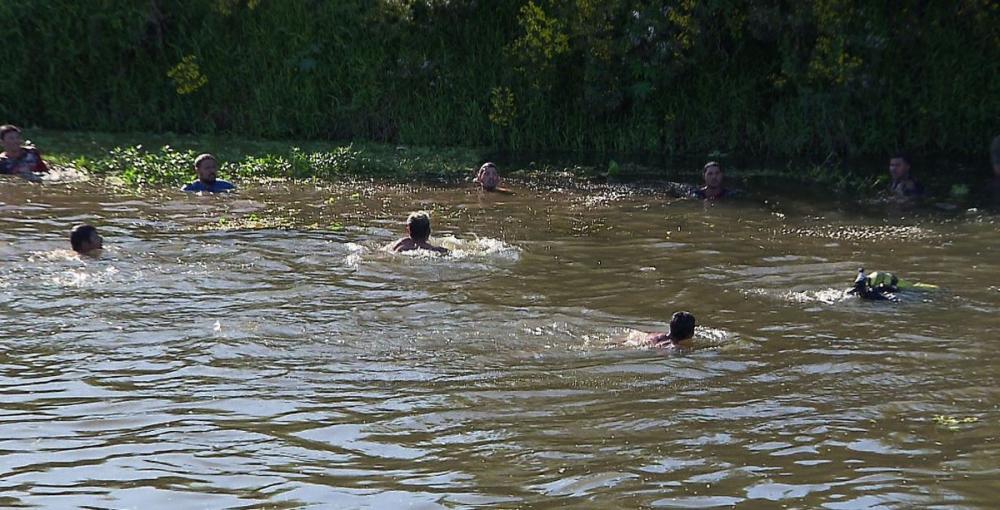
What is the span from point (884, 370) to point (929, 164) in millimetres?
13393

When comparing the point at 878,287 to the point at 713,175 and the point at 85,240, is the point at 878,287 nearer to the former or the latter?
the point at 713,175

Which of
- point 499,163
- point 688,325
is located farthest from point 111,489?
point 499,163

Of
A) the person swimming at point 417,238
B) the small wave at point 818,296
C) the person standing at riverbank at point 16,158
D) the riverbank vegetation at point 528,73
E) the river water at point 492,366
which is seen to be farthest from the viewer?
the riverbank vegetation at point 528,73

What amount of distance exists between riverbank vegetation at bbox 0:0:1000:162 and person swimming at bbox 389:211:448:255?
7.10 metres

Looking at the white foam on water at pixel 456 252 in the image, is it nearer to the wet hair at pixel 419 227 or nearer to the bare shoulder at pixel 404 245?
the bare shoulder at pixel 404 245

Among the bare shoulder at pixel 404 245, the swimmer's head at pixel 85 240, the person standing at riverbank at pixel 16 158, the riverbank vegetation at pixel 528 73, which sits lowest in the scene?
the bare shoulder at pixel 404 245

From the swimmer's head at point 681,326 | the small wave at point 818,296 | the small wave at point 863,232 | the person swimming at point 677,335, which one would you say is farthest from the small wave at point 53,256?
the small wave at point 863,232

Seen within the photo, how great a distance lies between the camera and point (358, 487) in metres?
6.91

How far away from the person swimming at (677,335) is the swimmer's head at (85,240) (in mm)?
6583

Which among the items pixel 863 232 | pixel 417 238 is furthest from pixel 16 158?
pixel 863 232

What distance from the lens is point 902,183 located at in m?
18.7

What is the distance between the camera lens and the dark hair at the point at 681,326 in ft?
33.0

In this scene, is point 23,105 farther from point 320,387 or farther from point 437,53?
point 320,387

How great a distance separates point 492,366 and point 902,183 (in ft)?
36.4
